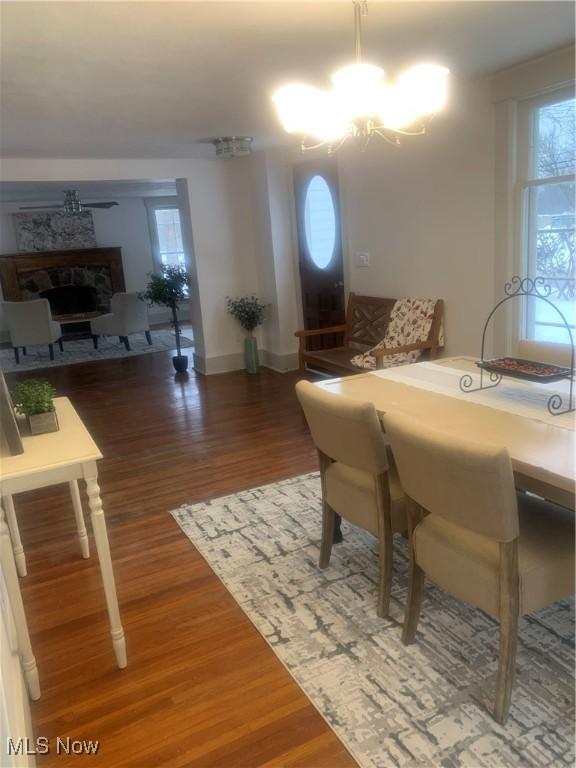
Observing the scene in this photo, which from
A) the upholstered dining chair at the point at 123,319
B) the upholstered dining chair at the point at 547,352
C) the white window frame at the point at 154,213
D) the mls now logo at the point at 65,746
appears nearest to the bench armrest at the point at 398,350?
the upholstered dining chair at the point at 547,352

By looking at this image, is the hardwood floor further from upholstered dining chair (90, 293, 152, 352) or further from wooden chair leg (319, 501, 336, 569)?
upholstered dining chair (90, 293, 152, 352)

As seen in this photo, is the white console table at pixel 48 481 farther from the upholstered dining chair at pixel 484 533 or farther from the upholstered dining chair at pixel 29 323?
the upholstered dining chair at pixel 29 323

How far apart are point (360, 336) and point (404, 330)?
62 centimetres

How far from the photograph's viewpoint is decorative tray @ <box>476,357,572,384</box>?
209 centimetres

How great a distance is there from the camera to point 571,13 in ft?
8.39

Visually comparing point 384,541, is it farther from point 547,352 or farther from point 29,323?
point 29,323

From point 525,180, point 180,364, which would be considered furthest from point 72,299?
point 525,180

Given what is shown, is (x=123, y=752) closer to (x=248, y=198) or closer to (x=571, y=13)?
(x=571, y=13)

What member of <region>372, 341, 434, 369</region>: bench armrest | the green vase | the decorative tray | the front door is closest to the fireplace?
the green vase

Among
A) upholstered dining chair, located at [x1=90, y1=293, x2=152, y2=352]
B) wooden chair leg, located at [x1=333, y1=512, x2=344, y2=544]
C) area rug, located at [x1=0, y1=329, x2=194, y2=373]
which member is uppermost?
upholstered dining chair, located at [x1=90, y1=293, x2=152, y2=352]

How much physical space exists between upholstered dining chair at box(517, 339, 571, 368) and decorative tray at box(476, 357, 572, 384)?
0.38 m

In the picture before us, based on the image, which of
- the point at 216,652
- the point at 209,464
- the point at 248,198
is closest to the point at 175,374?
the point at 248,198

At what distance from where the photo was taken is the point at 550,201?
3.44 meters

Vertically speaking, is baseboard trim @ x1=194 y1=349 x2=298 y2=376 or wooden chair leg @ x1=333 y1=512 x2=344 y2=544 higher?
baseboard trim @ x1=194 y1=349 x2=298 y2=376
